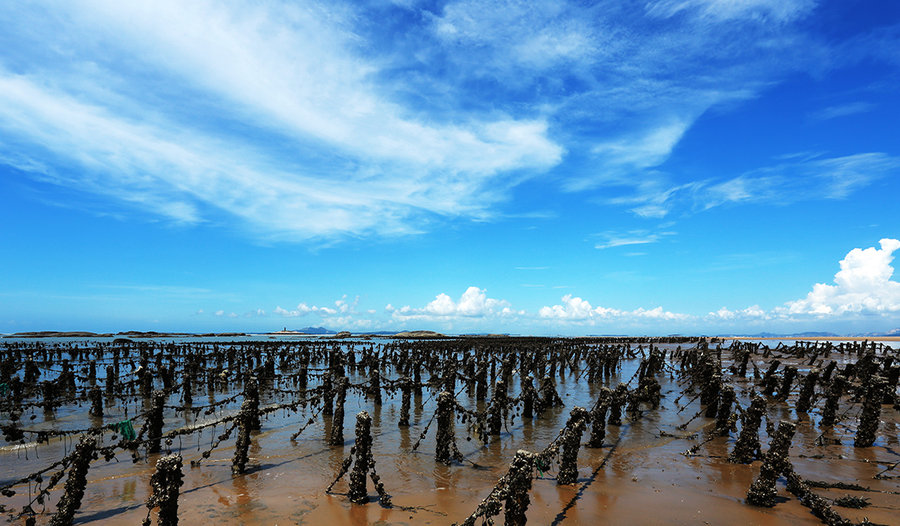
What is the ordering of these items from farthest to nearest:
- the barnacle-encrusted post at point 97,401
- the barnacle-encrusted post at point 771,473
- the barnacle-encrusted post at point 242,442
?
the barnacle-encrusted post at point 97,401, the barnacle-encrusted post at point 242,442, the barnacle-encrusted post at point 771,473

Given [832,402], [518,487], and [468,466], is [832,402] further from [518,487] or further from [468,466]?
[518,487]

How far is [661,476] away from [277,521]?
9.39 m

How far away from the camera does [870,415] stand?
46.5ft

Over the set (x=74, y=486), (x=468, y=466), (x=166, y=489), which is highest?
(x=166, y=489)

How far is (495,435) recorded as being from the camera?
15828 mm

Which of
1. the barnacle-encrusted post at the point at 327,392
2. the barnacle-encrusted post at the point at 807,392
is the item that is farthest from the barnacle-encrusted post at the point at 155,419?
the barnacle-encrusted post at the point at 807,392

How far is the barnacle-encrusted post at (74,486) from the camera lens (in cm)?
862

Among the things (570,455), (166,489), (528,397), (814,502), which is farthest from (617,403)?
(166,489)

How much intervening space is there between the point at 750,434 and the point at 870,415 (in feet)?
17.1

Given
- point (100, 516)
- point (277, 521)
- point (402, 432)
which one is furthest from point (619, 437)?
point (100, 516)

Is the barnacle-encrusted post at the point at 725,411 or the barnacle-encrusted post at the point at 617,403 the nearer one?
Answer: the barnacle-encrusted post at the point at 725,411

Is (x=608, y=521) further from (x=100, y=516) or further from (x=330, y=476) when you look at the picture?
(x=100, y=516)

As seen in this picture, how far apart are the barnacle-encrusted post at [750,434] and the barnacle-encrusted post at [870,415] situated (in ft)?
14.8

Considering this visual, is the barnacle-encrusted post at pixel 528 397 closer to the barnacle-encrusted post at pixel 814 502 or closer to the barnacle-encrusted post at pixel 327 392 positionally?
the barnacle-encrusted post at pixel 327 392
